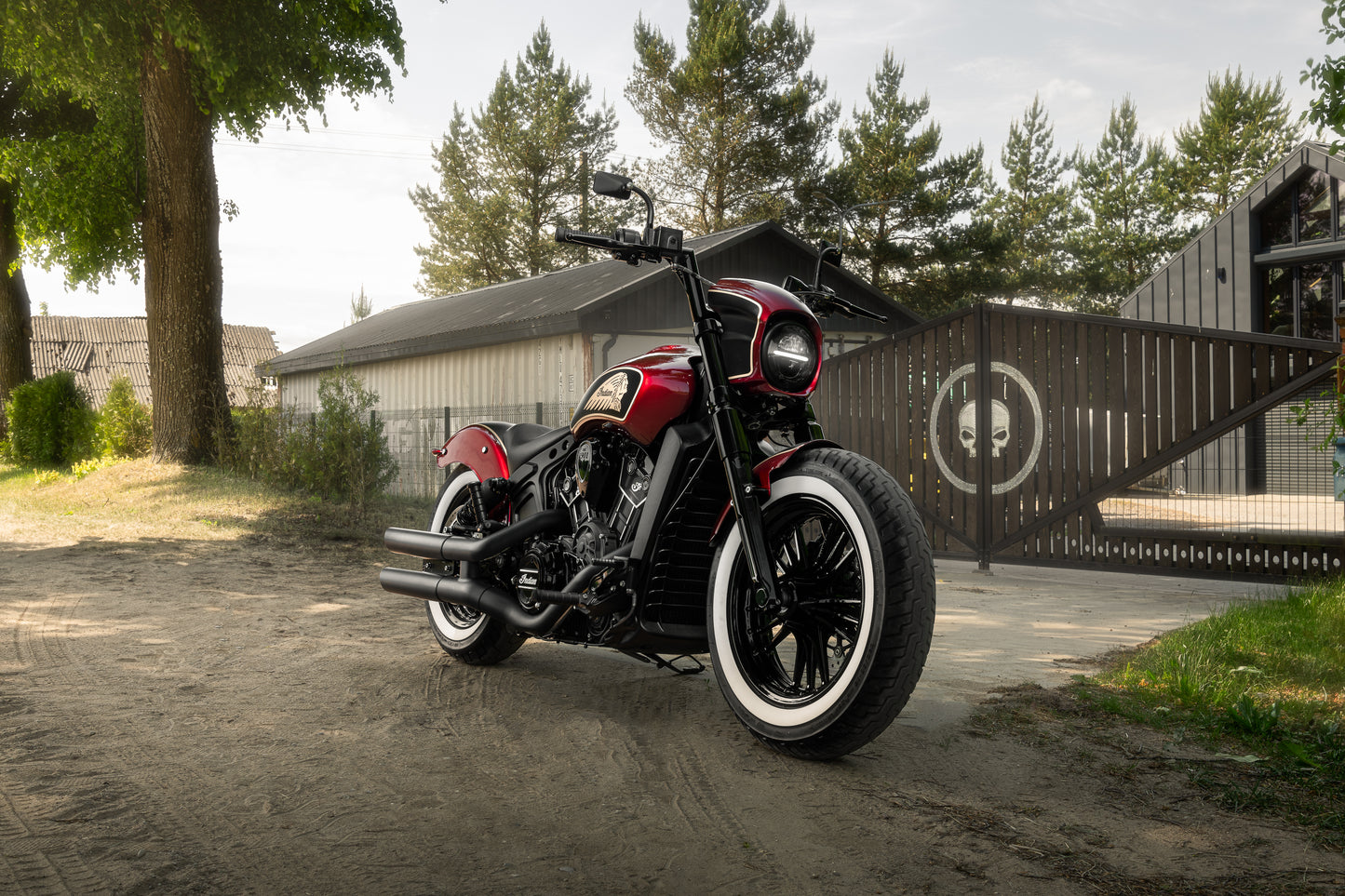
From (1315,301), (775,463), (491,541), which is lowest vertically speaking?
(491,541)

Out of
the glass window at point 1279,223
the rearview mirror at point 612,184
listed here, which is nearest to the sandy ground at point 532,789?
the rearview mirror at point 612,184

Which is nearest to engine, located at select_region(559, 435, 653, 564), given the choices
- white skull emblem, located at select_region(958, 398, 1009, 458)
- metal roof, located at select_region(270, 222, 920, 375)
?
white skull emblem, located at select_region(958, 398, 1009, 458)

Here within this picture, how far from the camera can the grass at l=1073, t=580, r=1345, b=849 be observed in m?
3.16

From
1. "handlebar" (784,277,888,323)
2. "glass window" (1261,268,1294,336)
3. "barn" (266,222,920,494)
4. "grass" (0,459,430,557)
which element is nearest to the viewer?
"handlebar" (784,277,888,323)

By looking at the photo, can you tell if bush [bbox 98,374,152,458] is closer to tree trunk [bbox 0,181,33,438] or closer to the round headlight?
tree trunk [bbox 0,181,33,438]

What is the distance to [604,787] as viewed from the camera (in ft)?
10.3

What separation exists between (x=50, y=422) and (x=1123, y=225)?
4011 cm

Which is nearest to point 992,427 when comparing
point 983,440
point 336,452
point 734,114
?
point 983,440

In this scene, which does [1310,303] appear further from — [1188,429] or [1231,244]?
[1188,429]

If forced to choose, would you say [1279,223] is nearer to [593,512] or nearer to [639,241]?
[639,241]

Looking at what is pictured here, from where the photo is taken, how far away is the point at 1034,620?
667 cm

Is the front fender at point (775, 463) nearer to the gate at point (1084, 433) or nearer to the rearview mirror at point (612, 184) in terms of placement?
the rearview mirror at point (612, 184)

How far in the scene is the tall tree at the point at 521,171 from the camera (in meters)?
36.8

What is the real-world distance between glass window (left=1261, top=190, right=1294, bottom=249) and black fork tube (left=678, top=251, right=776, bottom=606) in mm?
18896
